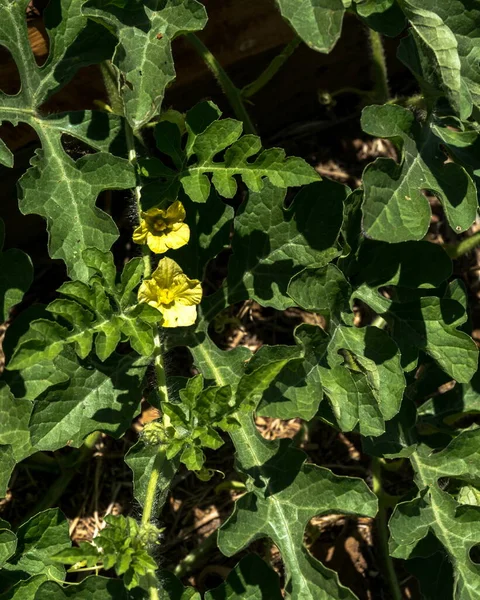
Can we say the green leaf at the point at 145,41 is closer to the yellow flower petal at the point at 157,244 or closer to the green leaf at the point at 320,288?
the yellow flower petal at the point at 157,244

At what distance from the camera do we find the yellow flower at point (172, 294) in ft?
8.24

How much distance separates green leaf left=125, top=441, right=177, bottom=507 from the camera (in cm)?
242

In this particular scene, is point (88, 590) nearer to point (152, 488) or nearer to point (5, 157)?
point (152, 488)

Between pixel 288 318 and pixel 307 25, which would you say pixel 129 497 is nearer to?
pixel 288 318

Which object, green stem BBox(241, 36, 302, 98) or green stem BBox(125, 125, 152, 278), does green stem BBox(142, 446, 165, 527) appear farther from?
green stem BBox(241, 36, 302, 98)

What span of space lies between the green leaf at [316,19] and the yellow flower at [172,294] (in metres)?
0.77

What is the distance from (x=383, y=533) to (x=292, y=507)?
73 centimetres

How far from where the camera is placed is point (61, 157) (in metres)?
2.58

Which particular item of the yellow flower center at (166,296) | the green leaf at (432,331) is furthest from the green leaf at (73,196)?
the green leaf at (432,331)

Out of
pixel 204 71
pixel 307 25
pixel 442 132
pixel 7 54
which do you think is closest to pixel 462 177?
pixel 442 132

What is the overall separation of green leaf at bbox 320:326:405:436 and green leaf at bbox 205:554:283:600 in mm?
530

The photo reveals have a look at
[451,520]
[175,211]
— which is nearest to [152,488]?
[175,211]

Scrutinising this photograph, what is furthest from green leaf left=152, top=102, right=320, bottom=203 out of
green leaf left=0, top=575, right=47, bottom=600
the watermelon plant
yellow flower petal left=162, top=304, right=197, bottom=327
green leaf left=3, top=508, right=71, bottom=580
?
green leaf left=0, top=575, right=47, bottom=600

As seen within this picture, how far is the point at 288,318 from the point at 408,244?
1.00 m
